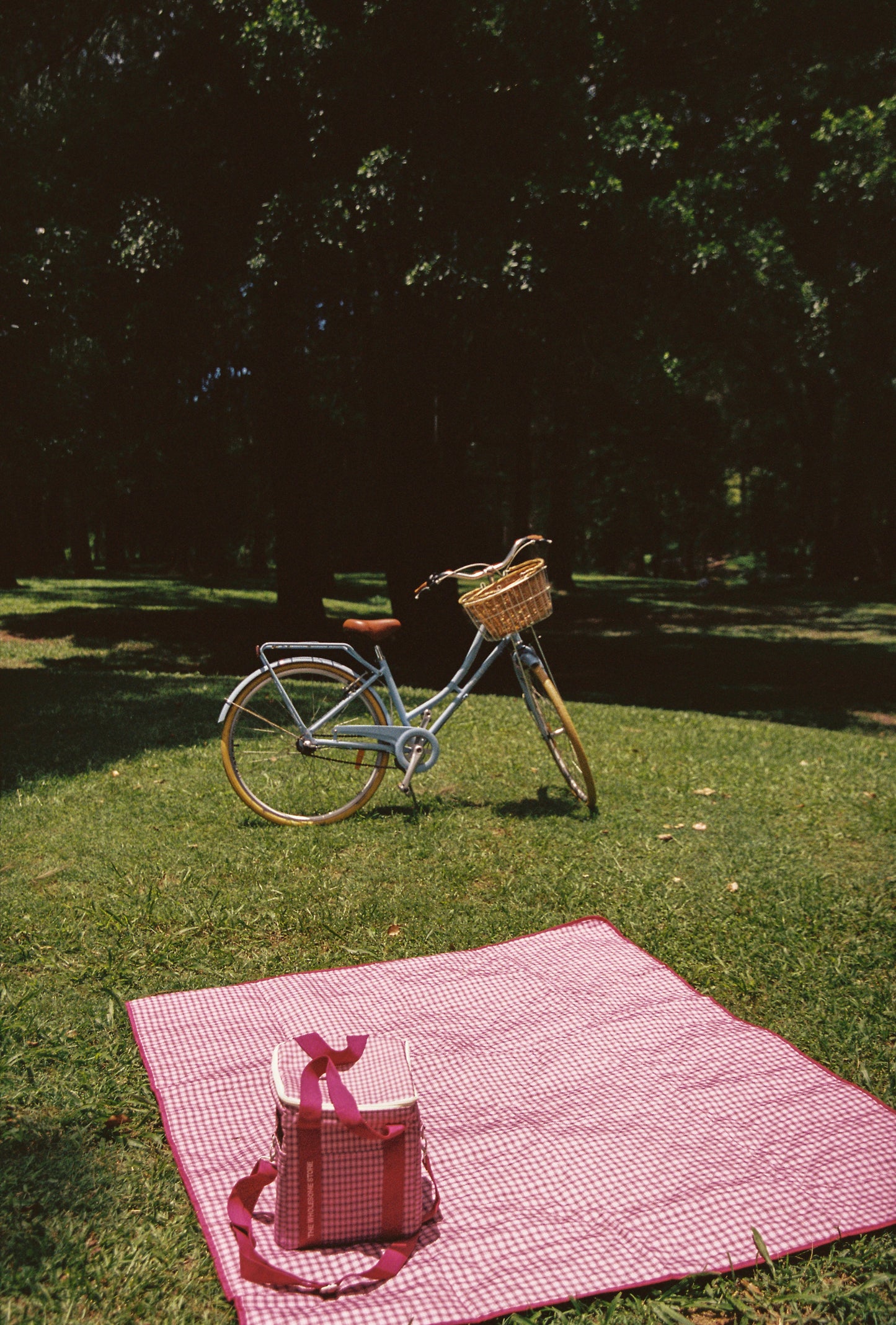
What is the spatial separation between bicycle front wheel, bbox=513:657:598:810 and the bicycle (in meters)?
0.01

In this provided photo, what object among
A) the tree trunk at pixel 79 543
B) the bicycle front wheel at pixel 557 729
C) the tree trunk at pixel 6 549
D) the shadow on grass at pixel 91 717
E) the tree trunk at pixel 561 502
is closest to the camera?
the bicycle front wheel at pixel 557 729

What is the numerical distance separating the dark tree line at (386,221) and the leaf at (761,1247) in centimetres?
800

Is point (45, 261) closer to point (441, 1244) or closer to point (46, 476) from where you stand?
point (46, 476)

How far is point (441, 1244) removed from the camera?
8.08 ft

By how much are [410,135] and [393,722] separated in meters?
6.16

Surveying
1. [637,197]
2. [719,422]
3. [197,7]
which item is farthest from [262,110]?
[719,422]

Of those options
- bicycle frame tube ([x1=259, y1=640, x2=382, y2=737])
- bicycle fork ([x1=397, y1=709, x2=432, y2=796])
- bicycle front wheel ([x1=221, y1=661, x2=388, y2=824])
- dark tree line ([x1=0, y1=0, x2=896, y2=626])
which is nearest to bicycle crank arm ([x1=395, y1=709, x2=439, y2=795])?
bicycle fork ([x1=397, y1=709, x2=432, y2=796])

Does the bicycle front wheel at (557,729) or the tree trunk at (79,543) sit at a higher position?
the tree trunk at (79,543)

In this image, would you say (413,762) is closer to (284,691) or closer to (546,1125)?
(284,691)

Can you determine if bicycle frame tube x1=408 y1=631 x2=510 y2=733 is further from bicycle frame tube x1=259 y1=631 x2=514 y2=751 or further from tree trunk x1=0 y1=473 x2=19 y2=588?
tree trunk x1=0 y1=473 x2=19 y2=588

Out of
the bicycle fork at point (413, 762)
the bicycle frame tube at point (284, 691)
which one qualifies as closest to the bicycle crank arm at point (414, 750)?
the bicycle fork at point (413, 762)

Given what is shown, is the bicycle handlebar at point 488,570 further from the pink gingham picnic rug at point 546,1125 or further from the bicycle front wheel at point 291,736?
the pink gingham picnic rug at point 546,1125

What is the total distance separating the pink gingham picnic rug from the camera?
240cm

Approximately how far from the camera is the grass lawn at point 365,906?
95.3 inches
